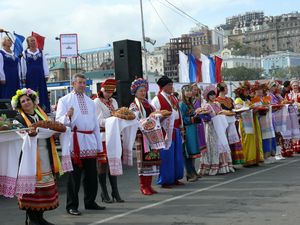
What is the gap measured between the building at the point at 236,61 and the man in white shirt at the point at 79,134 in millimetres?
105726

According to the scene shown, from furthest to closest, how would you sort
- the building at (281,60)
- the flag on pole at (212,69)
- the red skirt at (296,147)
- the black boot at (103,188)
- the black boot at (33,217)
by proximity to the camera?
the building at (281,60), the flag on pole at (212,69), the red skirt at (296,147), the black boot at (103,188), the black boot at (33,217)

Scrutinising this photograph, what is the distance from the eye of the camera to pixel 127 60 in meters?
12.1

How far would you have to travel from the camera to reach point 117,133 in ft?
27.1

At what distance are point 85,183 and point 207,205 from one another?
1.83 m

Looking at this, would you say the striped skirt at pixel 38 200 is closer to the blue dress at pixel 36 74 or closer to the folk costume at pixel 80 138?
the folk costume at pixel 80 138

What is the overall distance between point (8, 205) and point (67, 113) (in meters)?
2.45

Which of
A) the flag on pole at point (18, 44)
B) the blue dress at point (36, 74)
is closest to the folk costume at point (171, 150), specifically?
the blue dress at point (36, 74)

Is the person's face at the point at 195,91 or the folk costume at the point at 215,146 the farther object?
the folk costume at the point at 215,146

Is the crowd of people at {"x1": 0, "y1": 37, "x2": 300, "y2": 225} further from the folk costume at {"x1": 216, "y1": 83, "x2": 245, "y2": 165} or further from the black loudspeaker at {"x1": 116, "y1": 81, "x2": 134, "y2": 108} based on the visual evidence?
the black loudspeaker at {"x1": 116, "y1": 81, "x2": 134, "y2": 108}

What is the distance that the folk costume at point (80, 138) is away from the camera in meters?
7.36

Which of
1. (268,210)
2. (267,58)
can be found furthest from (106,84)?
(267,58)

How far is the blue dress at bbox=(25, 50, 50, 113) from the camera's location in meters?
12.2

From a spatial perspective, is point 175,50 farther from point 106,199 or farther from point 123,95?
point 106,199

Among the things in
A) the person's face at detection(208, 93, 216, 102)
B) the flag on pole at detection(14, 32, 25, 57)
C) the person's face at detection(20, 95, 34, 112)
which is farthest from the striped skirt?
the flag on pole at detection(14, 32, 25, 57)
